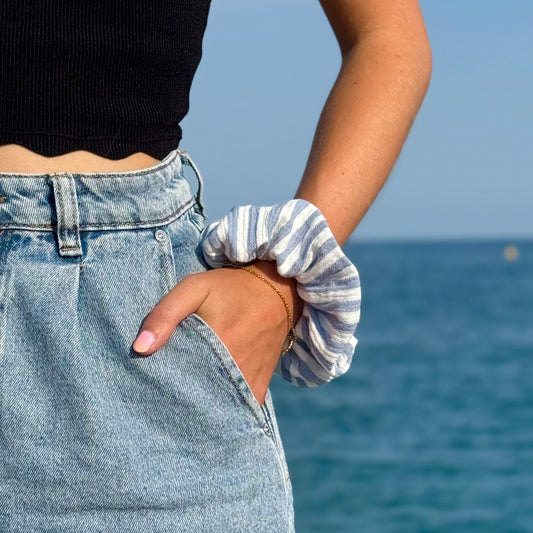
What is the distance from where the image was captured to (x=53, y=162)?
1236 millimetres

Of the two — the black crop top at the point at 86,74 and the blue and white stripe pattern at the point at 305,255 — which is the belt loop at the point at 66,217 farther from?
the blue and white stripe pattern at the point at 305,255

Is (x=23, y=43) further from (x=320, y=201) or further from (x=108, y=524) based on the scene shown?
(x=108, y=524)

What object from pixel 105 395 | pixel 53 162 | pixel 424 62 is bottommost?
pixel 105 395

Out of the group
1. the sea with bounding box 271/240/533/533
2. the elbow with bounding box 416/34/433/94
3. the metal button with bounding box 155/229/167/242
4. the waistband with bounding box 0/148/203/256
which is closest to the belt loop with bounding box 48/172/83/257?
the waistband with bounding box 0/148/203/256

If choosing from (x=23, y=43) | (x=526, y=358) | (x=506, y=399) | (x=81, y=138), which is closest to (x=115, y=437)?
(x=81, y=138)

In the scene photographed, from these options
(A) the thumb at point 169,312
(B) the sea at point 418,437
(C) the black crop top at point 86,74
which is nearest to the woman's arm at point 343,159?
(A) the thumb at point 169,312

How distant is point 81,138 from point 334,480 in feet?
29.6

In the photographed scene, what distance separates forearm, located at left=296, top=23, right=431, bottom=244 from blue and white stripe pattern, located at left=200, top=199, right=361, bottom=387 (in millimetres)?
94

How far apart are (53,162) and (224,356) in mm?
358

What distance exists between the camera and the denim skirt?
45.1 inches

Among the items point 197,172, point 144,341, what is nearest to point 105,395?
point 144,341

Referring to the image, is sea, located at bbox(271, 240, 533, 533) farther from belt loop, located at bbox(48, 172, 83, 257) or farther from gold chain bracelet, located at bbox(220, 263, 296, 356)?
belt loop, located at bbox(48, 172, 83, 257)

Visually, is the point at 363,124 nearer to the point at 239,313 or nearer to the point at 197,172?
the point at 197,172

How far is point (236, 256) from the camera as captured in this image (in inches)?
51.1
